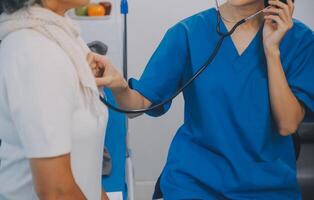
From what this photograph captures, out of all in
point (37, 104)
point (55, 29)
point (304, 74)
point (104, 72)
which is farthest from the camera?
point (304, 74)

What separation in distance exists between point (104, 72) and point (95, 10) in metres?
0.58

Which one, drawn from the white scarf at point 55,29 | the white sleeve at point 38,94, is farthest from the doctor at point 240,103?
the white sleeve at point 38,94

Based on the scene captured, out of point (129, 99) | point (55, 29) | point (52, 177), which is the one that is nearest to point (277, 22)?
point (129, 99)

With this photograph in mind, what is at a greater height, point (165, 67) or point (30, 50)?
point (30, 50)

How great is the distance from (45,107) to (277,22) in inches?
26.7

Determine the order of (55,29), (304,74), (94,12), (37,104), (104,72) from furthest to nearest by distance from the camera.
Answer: (94,12) < (304,74) < (104,72) < (55,29) < (37,104)

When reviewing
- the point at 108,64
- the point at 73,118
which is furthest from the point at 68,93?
the point at 108,64

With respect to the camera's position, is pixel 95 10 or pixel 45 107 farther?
pixel 95 10

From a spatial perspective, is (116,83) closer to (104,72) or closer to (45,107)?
(104,72)

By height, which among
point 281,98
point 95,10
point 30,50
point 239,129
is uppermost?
point 30,50

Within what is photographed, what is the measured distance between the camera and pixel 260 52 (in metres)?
1.22

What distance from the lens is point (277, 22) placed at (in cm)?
114

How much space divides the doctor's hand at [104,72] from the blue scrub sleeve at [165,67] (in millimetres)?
143

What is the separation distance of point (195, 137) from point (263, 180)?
0.72ft
